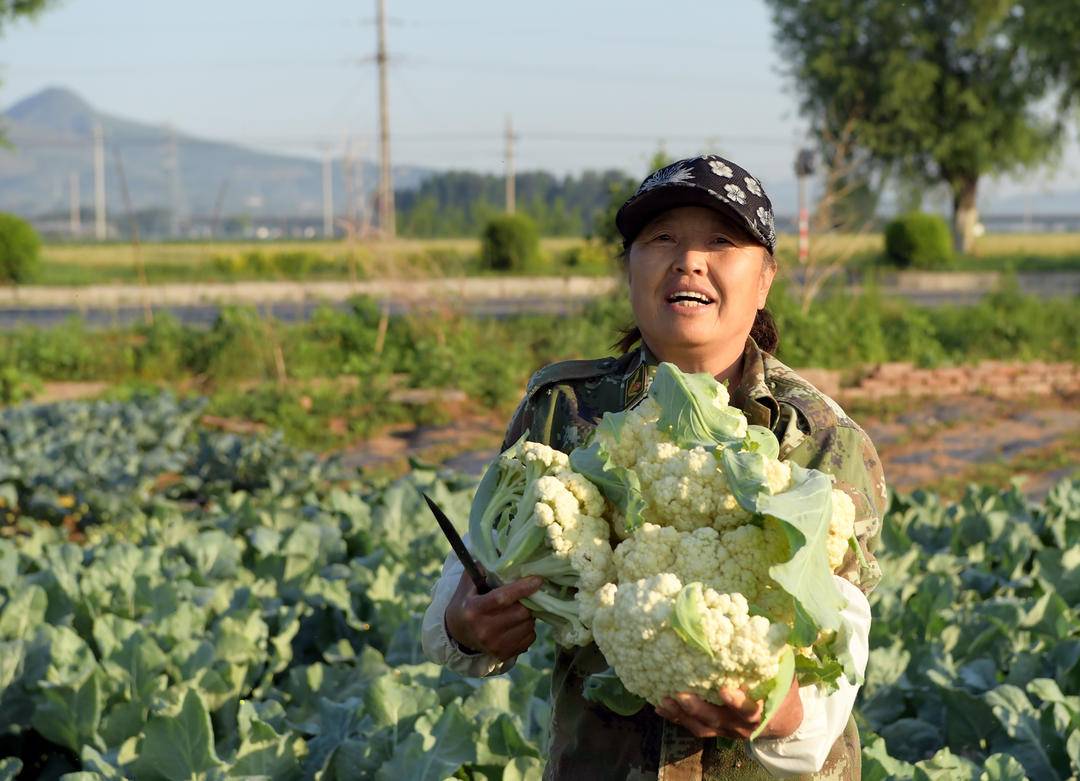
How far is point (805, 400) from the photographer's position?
85.3 inches

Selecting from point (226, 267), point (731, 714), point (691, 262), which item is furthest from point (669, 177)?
point (226, 267)

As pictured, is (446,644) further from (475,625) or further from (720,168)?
(720,168)

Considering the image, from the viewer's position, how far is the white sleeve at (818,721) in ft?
6.16

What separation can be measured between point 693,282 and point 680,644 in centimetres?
68

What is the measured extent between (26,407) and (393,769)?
7.42 meters

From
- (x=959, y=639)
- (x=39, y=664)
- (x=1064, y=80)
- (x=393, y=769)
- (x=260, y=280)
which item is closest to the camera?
(x=393, y=769)

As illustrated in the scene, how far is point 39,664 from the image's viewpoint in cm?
407

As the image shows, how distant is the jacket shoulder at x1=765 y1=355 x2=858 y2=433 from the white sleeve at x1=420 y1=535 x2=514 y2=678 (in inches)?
25.6

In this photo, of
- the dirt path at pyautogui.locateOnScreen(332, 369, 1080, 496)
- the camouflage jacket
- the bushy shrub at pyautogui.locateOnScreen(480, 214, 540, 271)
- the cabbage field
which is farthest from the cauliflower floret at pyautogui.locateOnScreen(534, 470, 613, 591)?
the bushy shrub at pyautogui.locateOnScreen(480, 214, 540, 271)

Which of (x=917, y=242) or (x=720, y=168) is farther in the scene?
(x=917, y=242)

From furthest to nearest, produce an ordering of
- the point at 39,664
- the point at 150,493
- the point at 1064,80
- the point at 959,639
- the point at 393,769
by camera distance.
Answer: the point at 1064,80 < the point at 150,493 < the point at 959,639 < the point at 39,664 < the point at 393,769

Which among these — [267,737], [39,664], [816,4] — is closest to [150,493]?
[39,664]

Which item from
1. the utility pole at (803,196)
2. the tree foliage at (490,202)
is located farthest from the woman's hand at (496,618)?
the tree foliage at (490,202)

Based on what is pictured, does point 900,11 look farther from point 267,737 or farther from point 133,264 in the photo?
point 267,737
